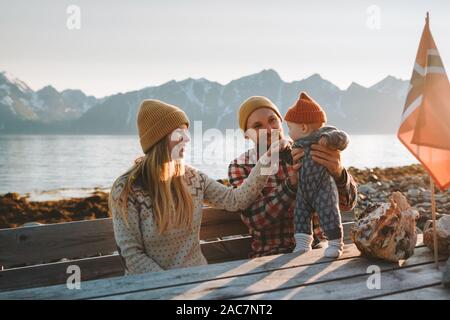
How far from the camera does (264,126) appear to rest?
3965mm

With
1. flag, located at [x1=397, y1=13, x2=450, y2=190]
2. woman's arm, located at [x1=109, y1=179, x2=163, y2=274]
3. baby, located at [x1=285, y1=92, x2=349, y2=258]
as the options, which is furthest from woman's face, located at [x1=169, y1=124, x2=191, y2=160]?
flag, located at [x1=397, y1=13, x2=450, y2=190]

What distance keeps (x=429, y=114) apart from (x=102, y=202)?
7.76 meters

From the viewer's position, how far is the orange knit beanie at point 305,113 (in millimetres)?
3709

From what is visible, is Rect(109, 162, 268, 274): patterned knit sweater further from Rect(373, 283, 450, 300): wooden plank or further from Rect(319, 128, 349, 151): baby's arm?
Rect(373, 283, 450, 300): wooden plank

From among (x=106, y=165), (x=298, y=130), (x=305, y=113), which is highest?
(x=305, y=113)

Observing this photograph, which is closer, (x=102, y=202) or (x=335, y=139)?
(x=335, y=139)

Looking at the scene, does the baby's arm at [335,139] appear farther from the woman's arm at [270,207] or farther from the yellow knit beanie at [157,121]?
the yellow knit beanie at [157,121]

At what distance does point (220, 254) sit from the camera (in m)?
4.10

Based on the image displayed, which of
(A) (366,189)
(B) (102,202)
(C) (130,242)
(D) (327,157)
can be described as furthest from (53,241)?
(A) (366,189)

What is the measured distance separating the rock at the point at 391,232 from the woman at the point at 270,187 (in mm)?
614

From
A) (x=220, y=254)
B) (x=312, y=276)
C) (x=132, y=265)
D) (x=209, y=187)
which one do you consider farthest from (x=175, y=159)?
(x=312, y=276)

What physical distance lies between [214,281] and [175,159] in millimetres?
1125

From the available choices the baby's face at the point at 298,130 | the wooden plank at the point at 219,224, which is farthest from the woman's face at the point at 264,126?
the wooden plank at the point at 219,224

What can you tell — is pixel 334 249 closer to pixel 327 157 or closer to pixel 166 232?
pixel 327 157
